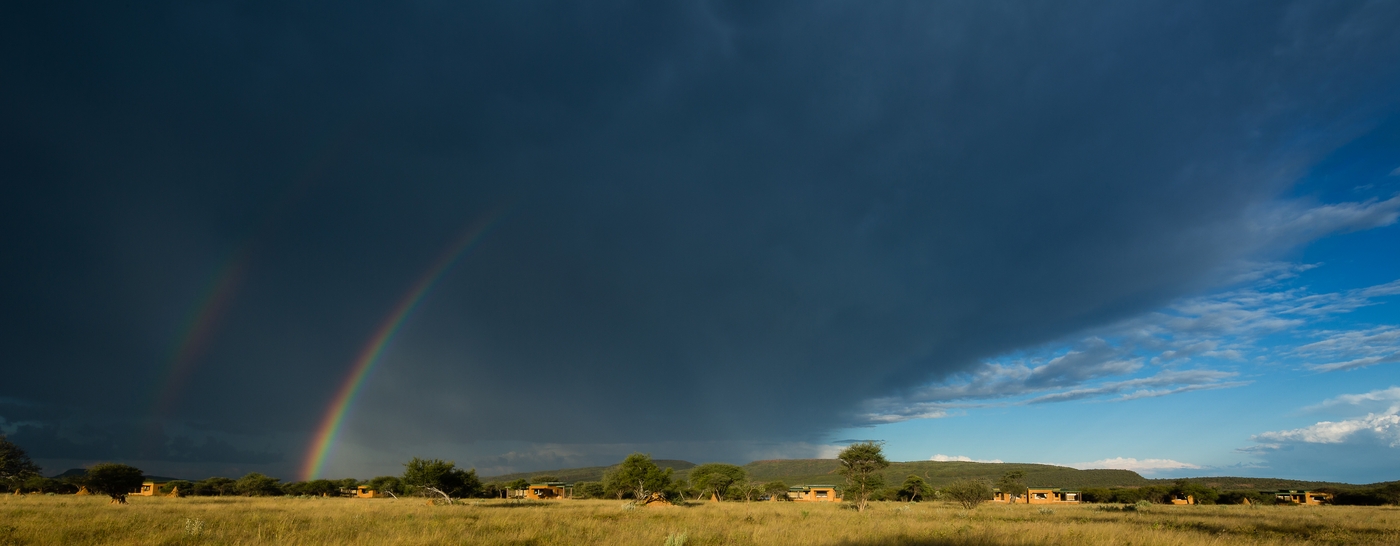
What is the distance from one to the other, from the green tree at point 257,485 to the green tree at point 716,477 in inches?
2114

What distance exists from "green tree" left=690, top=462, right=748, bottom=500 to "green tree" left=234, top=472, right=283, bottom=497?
53705mm

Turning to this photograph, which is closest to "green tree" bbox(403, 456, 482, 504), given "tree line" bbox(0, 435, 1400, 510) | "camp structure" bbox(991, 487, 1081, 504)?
"tree line" bbox(0, 435, 1400, 510)

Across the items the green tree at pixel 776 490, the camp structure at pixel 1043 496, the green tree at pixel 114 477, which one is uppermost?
the green tree at pixel 114 477

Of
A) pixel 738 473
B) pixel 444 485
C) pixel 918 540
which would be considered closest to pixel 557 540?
pixel 918 540

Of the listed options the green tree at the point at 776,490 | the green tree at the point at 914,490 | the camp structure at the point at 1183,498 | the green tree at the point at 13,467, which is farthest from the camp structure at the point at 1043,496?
the green tree at the point at 13,467

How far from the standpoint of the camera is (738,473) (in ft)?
331

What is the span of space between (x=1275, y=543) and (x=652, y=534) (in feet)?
57.7

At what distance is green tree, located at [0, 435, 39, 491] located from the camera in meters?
64.7

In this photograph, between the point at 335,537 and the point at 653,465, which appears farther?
the point at 653,465

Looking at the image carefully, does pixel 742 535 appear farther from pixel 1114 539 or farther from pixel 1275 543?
pixel 1275 543

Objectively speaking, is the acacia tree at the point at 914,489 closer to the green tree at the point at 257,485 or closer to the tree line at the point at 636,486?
the tree line at the point at 636,486

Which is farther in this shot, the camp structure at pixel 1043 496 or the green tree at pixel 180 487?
the camp structure at pixel 1043 496

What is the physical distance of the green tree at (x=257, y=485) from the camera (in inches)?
2992

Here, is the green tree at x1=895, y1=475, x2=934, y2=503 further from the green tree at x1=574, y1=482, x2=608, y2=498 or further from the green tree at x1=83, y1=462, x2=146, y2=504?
the green tree at x1=83, y1=462, x2=146, y2=504
